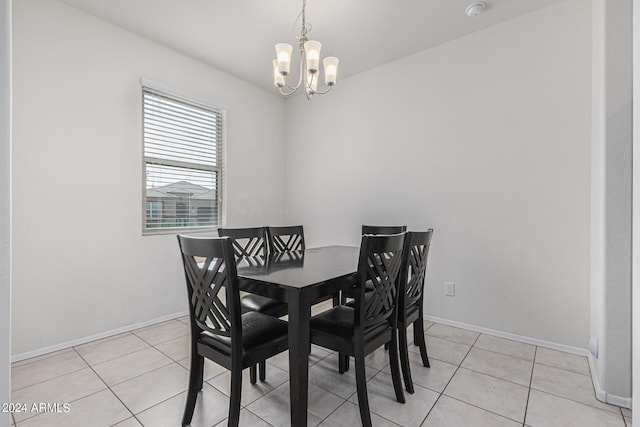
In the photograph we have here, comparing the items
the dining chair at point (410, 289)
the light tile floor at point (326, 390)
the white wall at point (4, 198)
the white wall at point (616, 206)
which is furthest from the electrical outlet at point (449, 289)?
the white wall at point (4, 198)

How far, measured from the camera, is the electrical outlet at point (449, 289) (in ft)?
9.43

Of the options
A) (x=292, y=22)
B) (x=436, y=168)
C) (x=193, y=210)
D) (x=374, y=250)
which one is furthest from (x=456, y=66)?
(x=193, y=210)

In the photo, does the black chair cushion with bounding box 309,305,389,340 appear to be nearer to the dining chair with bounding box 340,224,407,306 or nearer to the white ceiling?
the dining chair with bounding box 340,224,407,306

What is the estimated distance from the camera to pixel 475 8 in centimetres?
238

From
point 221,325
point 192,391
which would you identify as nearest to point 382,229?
point 221,325

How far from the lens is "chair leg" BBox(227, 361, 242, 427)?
135cm

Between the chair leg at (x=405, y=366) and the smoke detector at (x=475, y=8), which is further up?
the smoke detector at (x=475, y=8)

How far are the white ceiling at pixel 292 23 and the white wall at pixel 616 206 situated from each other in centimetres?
89

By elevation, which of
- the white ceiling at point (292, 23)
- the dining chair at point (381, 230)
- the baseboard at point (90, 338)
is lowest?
the baseboard at point (90, 338)

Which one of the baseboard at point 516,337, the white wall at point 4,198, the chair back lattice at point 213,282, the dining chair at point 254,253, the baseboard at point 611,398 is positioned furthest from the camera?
the baseboard at point 516,337

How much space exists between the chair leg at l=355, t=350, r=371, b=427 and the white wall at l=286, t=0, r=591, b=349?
174 cm

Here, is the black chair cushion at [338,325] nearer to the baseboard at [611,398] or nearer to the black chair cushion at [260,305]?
the black chair cushion at [260,305]

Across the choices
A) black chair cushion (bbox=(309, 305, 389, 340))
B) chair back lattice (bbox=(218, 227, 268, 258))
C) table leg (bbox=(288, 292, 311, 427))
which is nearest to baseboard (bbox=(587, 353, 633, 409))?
black chair cushion (bbox=(309, 305, 389, 340))

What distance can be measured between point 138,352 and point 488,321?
9.50 feet
